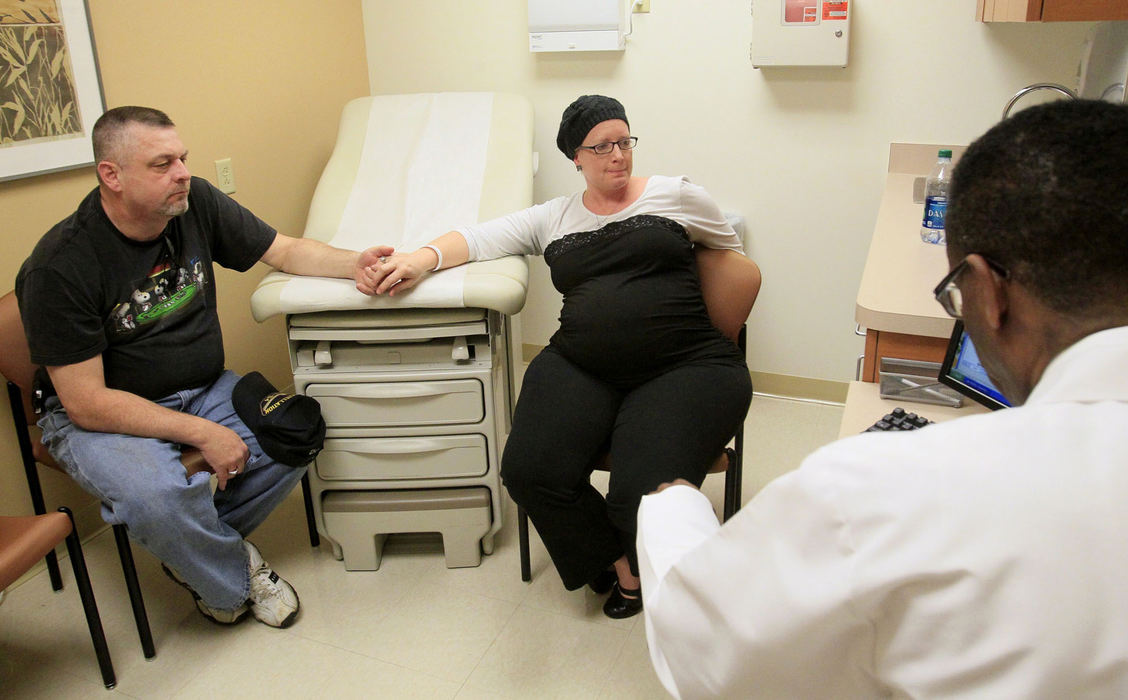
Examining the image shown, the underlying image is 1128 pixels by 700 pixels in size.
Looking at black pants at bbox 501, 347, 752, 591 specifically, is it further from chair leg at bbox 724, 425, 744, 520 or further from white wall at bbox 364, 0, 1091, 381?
white wall at bbox 364, 0, 1091, 381

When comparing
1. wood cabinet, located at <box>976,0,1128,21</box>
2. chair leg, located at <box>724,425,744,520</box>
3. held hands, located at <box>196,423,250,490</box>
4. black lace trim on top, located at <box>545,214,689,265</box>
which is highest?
wood cabinet, located at <box>976,0,1128,21</box>

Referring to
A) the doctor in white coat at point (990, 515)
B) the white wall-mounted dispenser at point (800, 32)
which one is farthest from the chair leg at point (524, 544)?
the white wall-mounted dispenser at point (800, 32)

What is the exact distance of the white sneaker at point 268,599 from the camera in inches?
82.6

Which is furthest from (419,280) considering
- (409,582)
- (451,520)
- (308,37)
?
(308,37)

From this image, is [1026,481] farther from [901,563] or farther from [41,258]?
[41,258]

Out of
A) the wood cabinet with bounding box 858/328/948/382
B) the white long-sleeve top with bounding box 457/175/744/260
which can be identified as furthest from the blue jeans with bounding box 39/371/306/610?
the wood cabinet with bounding box 858/328/948/382

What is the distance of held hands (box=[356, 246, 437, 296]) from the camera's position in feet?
6.77

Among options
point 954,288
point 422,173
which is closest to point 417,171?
point 422,173

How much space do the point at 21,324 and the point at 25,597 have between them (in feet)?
2.45

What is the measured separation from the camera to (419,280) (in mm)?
2113

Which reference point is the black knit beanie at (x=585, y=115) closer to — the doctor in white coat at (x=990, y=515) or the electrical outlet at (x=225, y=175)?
the electrical outlet at (x=225, y=175)

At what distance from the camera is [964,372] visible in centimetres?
147

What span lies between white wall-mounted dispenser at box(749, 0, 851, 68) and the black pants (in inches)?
45.8

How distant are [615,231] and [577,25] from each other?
1.14 m
